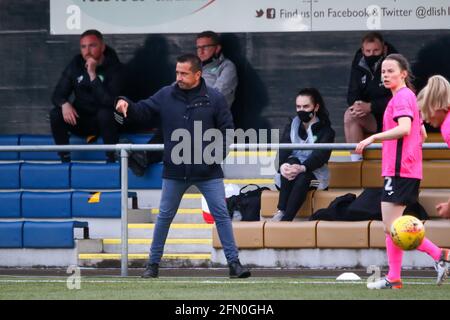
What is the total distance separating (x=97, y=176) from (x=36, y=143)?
1.27 meters

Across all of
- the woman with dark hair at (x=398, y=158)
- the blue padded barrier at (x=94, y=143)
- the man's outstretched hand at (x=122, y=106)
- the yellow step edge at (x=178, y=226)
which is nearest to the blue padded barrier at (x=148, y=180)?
the blue padded barrier at (x=94, y=143)

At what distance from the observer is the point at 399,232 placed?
983cm

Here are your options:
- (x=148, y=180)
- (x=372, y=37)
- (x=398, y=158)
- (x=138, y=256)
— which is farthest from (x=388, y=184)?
(x=148, y=180)

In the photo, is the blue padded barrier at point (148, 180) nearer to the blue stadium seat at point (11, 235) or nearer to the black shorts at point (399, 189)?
the blue stadium seat at point (11, 235)

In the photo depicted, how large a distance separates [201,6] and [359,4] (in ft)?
5.99

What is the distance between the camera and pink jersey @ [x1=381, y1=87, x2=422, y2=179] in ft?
32.8

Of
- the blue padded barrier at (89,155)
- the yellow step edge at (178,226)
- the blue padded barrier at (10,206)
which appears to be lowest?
the yellow step edge at (178,226)

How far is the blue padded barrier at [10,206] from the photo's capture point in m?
14.5

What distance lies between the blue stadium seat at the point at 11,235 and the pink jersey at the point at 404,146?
5.21 metres

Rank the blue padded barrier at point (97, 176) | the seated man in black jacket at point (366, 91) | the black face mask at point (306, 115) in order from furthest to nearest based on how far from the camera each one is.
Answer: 1. the blue padded barrier at point (97, 176)
2. the seated man in black jacket at point (366, 91)
3. the black face mask at point (306, 115)

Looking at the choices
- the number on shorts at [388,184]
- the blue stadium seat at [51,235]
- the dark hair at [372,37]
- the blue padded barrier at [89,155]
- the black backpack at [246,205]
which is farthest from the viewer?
the blue padded barrier at [89,155]

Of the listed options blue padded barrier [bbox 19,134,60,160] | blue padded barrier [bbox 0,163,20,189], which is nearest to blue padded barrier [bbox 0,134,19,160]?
blue padded barrier [bbox 19,134,60,160]

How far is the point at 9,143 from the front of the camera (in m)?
15.8

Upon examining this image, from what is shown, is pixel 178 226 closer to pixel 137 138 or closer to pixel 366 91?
pixel 137 138
